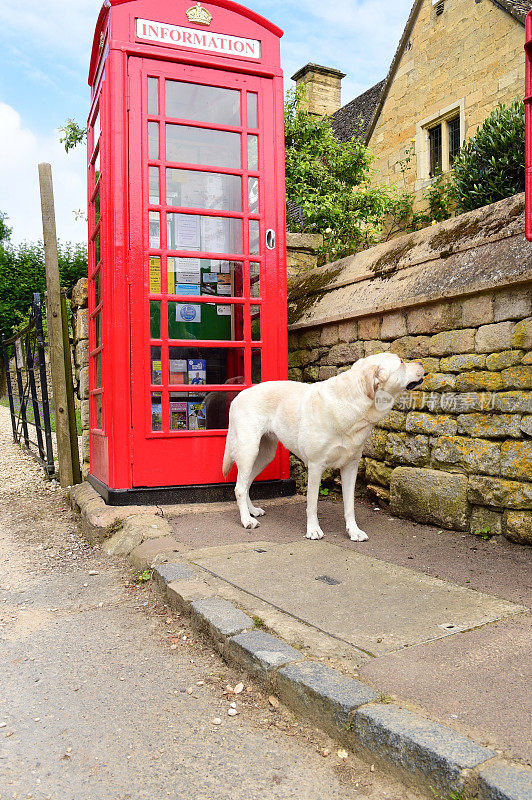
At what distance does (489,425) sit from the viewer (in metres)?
3.53

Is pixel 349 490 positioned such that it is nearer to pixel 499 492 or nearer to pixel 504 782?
pixel 499 492

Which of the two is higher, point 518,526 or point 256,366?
point 256,366

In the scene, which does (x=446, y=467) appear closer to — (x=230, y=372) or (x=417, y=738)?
(x=230, y=372)

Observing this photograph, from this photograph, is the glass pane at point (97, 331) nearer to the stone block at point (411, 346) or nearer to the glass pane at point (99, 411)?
the glass pane at point (99, 411)

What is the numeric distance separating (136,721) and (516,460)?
7.71 feet

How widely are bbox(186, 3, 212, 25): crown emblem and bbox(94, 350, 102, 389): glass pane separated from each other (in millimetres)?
2735

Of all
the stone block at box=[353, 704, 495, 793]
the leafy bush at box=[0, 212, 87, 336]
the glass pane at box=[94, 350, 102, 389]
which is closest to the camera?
the stone block at box=[353, 704, 495, 793]

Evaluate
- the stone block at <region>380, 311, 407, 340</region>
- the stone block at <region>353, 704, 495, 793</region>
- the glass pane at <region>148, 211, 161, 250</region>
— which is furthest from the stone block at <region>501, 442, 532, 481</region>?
the glass pane at <region>148, 211, 161, 250</region>

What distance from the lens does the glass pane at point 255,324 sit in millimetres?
4984

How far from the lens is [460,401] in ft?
12.3

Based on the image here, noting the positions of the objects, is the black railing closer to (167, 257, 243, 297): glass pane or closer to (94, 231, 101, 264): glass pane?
(94, 231, 101, 264): glass pane

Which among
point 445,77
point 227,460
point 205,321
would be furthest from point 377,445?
point 445,77

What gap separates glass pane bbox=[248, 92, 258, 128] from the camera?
16.1ft

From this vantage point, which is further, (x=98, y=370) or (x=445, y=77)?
(x=445, y=77)
